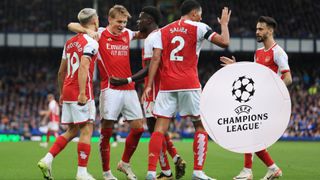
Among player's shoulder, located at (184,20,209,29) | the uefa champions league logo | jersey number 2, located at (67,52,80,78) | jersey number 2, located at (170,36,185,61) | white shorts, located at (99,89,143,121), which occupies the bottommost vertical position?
white shorts, located at (99,89,143,121)

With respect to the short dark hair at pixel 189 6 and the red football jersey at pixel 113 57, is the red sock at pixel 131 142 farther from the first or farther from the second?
the short dark hair at pixel 189 6

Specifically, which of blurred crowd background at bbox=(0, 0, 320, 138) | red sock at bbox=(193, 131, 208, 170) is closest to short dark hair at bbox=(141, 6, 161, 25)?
red sock at bbox=(193, 131, 208, 170)

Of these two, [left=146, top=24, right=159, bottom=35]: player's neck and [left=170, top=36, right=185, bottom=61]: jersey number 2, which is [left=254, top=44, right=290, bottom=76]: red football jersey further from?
[left=170, top=36, right=185, bottom=61]: jersey number 2

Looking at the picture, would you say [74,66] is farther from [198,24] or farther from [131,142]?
[198,24]

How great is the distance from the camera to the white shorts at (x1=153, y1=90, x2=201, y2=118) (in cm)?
905

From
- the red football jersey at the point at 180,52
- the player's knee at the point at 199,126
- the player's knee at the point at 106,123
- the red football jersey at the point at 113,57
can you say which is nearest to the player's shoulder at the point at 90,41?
the red football jersey at the point at 113,57

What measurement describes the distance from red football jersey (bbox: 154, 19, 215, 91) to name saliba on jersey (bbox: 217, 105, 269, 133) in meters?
0.62

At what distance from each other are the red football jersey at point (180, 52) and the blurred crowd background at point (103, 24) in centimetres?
3084

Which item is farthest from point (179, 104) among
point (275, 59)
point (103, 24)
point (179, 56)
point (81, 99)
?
point (103, 24)

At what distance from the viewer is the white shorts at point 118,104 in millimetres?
9773

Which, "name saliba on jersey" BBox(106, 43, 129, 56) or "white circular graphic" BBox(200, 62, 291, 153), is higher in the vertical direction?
"name saliba on jersey" BBox(106, 43, 129, 56)

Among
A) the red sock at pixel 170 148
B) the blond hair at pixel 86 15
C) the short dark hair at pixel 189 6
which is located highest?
the short dark hair at pixel 189 6

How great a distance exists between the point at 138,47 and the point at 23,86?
779 cm

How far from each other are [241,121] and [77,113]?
7.49 feet
